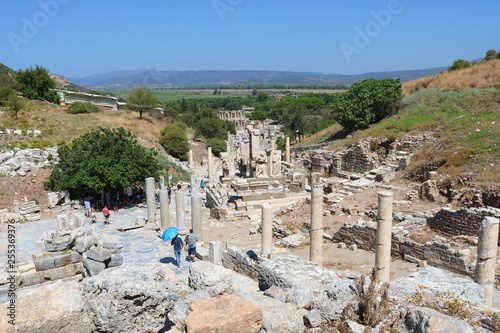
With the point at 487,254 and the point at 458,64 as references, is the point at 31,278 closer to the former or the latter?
the point at 487,254

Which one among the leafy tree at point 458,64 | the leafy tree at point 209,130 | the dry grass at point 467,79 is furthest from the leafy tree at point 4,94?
the leafy tree at point 458,64

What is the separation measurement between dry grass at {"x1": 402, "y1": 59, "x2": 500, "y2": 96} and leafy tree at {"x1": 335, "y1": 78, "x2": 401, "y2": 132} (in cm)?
354

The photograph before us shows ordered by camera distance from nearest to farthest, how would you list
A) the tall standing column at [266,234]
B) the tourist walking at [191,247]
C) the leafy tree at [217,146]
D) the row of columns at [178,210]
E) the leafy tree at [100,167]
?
the tall standing column at [266,234] < the tourist walking at [191,247] < the row of columns at [178,210] < the leafy tree at [100,167] < the leafy tree at [217,146]

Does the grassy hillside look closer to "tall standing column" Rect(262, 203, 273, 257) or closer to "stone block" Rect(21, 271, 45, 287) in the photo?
"tall standing column" Rect(262, 203, 273, 257)

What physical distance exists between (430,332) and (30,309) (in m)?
4.87

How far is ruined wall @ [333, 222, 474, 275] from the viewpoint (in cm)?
868

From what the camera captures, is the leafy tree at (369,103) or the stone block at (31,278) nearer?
the stone block at (31,278)

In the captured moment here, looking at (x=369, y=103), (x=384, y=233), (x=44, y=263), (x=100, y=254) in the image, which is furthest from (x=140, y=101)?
Answer: (x=384, y=233)

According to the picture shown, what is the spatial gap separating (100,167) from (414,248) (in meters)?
15.0

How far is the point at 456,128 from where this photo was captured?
19.5 m

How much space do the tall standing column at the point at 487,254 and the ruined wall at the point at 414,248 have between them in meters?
1.11

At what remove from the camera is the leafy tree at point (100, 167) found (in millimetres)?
18594

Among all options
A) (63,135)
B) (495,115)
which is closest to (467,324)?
(495,115)

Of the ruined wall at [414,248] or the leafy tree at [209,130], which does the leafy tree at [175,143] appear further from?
the ruined wall at [414,248]
